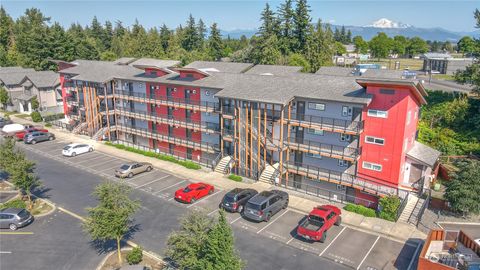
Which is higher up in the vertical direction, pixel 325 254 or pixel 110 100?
pixel 110 100

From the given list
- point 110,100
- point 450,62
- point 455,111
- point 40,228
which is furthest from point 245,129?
point 450,62

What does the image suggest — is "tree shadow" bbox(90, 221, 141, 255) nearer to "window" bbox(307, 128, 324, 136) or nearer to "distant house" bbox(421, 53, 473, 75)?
"window" bbox(307, 128, 324, 136)

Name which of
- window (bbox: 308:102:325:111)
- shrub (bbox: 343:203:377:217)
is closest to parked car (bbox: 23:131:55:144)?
window (bbox: 308:102:325:111)

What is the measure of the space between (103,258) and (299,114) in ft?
78.5

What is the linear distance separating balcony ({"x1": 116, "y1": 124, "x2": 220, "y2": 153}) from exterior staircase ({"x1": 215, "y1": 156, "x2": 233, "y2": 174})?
1.86 m

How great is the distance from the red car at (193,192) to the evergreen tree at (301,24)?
62.4 metres

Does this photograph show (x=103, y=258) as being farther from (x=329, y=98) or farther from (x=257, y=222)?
(x=329, y=98)

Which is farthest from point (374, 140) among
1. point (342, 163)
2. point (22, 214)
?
point (22, 214)

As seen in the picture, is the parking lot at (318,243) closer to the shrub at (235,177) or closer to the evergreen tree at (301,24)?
the shrub at (235,177)

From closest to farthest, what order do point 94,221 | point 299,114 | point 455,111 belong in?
point 94,221 → point 299,114 → point 455,111

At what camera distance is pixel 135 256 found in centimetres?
2586

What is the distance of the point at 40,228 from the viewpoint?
3141 cm

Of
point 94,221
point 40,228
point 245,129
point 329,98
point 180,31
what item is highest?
point 180,31

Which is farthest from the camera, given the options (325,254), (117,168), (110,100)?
(110,100)
